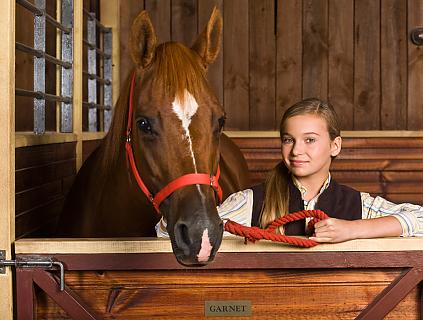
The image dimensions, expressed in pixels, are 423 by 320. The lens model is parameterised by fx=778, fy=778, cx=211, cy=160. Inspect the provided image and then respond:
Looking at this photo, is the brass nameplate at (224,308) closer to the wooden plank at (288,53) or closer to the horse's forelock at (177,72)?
the horse's forelock at (177,72)

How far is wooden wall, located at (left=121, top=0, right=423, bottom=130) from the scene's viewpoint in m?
4.35

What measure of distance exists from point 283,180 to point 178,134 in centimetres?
42

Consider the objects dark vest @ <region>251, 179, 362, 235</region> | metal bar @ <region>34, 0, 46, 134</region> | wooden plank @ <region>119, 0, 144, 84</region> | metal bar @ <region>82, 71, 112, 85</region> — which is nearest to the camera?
dark vest @ <region>251, 179, 362, 235</region>

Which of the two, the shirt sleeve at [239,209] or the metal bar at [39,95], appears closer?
the shirt sleeve at [239,209]

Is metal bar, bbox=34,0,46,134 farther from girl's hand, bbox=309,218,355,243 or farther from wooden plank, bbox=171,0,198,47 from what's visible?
wooden plank, bbox=171,0,198,47

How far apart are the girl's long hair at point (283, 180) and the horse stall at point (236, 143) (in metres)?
0.21

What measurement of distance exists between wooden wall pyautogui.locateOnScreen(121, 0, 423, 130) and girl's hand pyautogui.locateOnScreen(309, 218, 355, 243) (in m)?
2.68

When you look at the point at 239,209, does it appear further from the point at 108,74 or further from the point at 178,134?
the point at 108,74

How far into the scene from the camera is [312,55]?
14.4ft

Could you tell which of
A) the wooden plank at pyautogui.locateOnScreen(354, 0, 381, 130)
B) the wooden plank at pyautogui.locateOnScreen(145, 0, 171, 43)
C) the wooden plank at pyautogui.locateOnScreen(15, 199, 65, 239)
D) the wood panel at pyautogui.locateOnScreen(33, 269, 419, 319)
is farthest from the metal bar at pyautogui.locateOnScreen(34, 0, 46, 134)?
the wooden plank at pyautogui.locateOnScreen(354, 0, 381, 130)

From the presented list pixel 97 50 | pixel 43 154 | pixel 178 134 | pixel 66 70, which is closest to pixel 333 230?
pixel 178 134

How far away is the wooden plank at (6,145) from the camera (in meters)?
1.76

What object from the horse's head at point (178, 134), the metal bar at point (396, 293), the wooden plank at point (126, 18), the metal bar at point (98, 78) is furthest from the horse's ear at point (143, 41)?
the wooden plank at point (126, 18)

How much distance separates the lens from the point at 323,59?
440 centimetres
